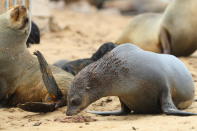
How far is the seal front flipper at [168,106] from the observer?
16.9ft

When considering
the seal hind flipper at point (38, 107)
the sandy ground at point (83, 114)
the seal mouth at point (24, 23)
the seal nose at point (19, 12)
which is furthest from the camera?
the seal mouth at point (24, 23)

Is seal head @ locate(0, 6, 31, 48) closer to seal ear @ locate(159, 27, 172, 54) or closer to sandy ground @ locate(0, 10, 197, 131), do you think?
sandy ground @ locate(0, 10, 197, 131)

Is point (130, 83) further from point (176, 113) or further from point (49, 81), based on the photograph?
point (49, 81)

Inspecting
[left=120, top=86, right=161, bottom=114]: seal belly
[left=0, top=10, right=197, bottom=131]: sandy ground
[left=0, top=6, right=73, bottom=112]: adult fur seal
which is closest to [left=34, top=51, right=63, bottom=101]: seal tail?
[left=0, top=6, right=73, bottom=112]: adult fur seal

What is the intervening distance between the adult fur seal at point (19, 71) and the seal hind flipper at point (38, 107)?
0.86 ft

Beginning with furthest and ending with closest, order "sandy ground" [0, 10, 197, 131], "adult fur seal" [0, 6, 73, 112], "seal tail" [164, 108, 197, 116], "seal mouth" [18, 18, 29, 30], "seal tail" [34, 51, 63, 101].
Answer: "seal mouth" [18, 18, 29, 30] → "adult fur seal" [0, 6, 73, 112] → "seal tail" [34, 51, 63, 101] → "seal tail" [164, 108, 197, 116] → "sandy ground" [0, 10, 197, 131]

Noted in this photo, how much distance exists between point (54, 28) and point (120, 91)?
743 centimetres

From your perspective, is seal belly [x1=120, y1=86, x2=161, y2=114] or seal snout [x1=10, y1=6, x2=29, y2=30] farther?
seal snout [x1=10, y1=6, x2=29, y2=30]

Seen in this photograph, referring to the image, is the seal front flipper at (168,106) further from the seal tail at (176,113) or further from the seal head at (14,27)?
the seal head at (14,27)

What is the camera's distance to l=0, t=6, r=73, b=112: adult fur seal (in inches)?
262

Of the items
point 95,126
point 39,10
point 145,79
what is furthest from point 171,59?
point 39,10

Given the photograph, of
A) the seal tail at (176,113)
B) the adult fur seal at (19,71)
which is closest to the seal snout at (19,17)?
the adult fur seal at (19,71)

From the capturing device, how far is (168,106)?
17.1ft

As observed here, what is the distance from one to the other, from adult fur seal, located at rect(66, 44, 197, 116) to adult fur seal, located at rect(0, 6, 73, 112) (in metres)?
1.20
